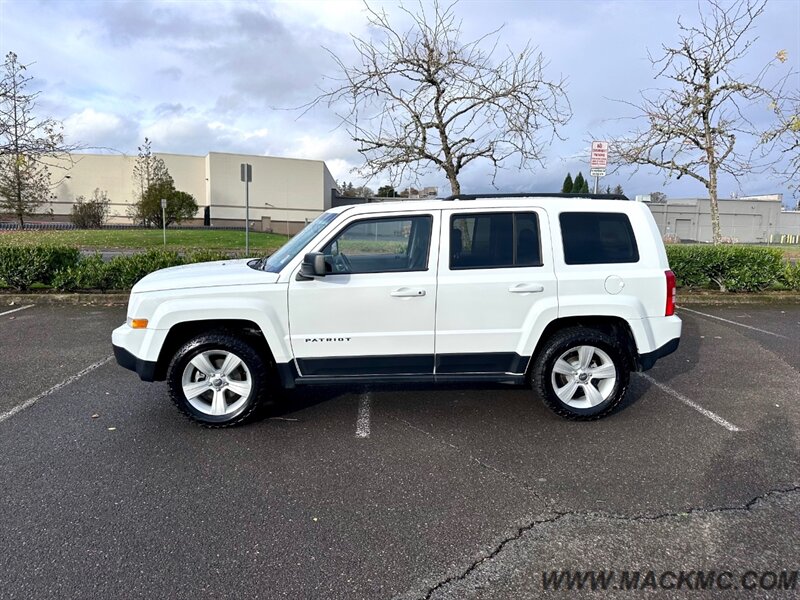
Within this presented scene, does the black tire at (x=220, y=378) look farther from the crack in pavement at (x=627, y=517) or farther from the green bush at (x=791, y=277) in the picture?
the green bush at (x=791, y=277)

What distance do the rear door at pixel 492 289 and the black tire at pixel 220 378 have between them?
1.51 meters

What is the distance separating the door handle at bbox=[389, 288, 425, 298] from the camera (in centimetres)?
397

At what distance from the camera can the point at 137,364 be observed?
405 centimetres

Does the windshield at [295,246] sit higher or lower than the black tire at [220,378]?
higher

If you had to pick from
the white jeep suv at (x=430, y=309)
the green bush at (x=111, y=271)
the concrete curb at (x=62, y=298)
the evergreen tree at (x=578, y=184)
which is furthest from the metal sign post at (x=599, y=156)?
the evergreen tree at (x=578, y=184)

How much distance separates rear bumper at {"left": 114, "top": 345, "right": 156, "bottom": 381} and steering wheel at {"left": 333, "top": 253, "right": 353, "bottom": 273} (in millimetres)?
1686

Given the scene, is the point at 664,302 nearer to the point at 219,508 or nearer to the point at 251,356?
the point at 251,356

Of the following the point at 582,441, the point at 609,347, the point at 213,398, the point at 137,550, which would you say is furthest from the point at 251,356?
the point at 609,347

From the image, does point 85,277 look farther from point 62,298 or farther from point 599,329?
point 599,329

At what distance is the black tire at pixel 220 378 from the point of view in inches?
157

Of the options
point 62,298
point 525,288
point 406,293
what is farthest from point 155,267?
point 525,288

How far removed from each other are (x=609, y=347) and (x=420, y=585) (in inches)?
105

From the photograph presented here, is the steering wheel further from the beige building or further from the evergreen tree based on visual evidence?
the beige building

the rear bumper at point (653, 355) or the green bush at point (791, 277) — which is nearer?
the rear bumper at point (653, 355)
